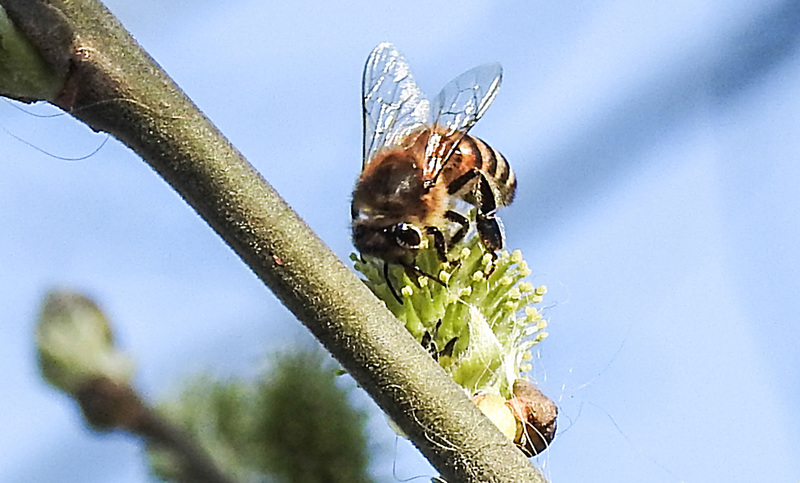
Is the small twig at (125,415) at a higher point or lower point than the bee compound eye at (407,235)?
lower

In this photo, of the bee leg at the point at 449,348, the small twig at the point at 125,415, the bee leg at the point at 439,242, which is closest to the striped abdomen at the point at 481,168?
the bee leg at the point at 439,242

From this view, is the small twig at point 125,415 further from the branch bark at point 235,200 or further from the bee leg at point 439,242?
the bee leg at point 439,242

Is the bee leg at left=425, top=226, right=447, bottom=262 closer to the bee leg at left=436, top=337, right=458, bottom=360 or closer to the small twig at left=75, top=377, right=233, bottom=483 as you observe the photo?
the bee leg at left=436, top=337, right=458, bottom=360

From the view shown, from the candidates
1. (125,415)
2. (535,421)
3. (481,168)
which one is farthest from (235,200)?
(481,168)

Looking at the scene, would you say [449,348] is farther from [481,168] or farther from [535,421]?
[481,168]

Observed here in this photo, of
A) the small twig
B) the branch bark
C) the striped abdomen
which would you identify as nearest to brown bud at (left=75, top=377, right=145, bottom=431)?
the small twig

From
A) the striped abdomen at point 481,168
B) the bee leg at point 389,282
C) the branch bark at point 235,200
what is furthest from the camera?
the striped abdomen at point 481,168
